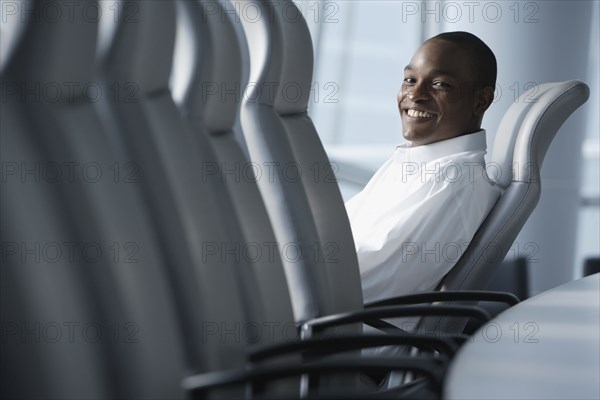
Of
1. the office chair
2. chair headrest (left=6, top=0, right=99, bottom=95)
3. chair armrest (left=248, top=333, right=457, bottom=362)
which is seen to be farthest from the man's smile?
chair headrest (left=6, top=0, right=99, bottom=95)

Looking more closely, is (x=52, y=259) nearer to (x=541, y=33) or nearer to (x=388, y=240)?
Answer: (x=388, y=240)

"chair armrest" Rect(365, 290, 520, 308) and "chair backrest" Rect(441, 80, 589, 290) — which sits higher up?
"chair backrest" Rect(441, 80, 589, 290)

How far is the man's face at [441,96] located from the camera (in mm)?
2529

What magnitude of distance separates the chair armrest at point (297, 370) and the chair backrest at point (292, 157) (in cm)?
76

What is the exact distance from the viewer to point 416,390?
1372mm

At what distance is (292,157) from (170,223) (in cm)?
58

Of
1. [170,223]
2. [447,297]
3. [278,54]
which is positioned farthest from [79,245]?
[447,297]

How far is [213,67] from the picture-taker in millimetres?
1363

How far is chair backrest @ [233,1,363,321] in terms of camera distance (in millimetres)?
1699

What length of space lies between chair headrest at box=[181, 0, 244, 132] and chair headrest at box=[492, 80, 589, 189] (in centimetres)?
107

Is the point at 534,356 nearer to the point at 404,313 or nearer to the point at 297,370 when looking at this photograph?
the point at 297,370

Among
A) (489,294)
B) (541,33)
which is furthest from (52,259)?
(541,33)

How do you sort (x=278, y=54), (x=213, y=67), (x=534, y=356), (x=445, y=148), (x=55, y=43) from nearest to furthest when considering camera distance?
(x=534, y=356) → (x=55, y=43) → (x=213, y=67) → (x=278, y=54) → (x=445, y=148)

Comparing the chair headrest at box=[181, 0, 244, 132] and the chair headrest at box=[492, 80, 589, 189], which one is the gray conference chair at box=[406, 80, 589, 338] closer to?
the chair headrest at box=[492, 80, 589, 189]
